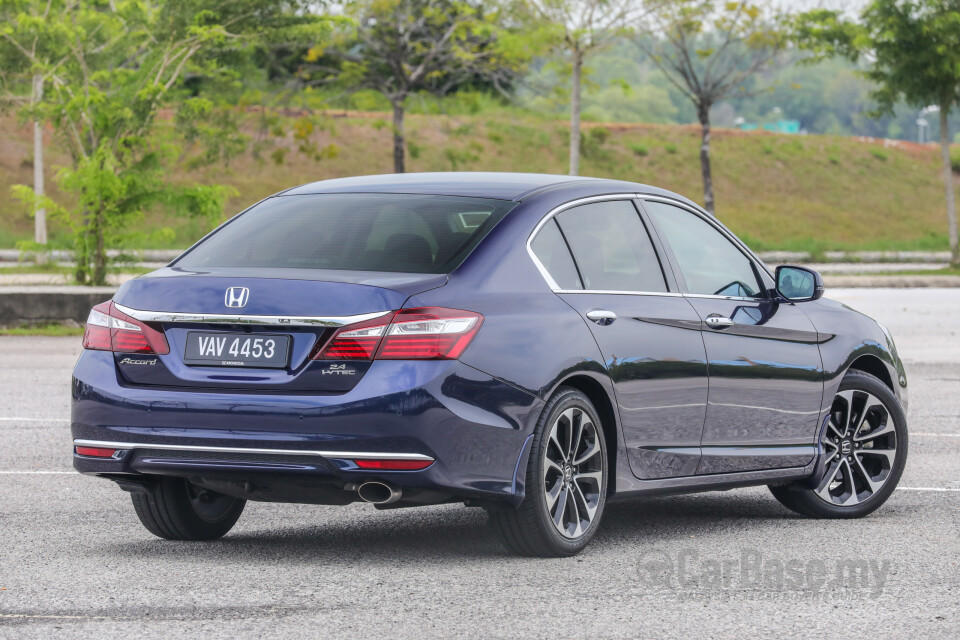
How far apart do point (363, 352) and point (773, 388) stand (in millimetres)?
2418

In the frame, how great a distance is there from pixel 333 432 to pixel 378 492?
32 centimetres

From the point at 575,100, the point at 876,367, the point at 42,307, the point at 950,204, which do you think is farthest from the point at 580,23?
the point at 876,367

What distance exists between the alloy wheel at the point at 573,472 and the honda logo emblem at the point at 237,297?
125 cm

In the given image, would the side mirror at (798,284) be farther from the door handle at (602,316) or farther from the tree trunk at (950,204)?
the tree trunk at (950,204)

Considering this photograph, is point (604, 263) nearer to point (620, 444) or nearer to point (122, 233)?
point (620, 444)

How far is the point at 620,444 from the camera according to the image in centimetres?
622

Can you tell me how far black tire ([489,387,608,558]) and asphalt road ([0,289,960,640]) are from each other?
3.7 inches

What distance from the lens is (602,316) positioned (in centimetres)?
612

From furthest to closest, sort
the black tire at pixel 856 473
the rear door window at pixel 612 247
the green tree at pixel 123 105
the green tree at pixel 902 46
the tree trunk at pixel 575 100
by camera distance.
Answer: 1. the green tree at pixel 902 46
2. the tree trunk at pixel 575 100
3. the green tree at pixel 123 105
4. the black tire at pixel 856 473
5. the rear door window at pixel 612 247

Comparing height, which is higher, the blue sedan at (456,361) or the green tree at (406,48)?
the green tree at (406,48)

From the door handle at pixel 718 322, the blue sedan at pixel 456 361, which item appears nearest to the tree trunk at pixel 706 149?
→ the blue sedan at pixel 456 361

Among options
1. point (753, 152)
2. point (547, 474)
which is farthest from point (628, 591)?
point (753, 152)

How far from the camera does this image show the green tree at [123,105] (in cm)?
2139

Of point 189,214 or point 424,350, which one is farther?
point 189,214
